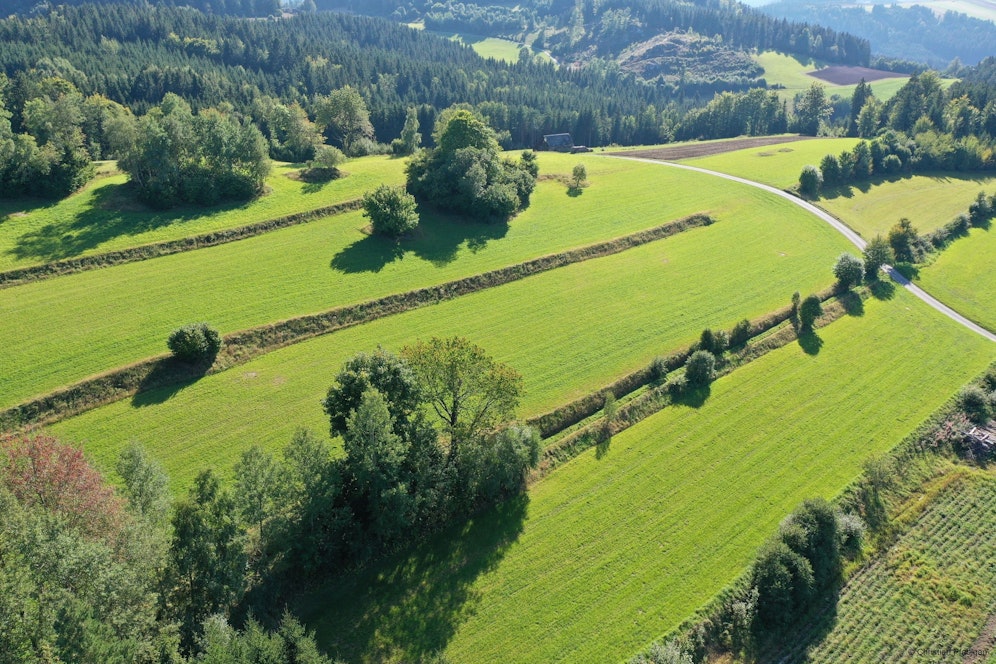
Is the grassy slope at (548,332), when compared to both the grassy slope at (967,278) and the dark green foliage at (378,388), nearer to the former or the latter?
the dark green foliage at (378,388)

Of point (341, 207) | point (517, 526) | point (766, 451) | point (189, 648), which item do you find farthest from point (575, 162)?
point (189, 648)

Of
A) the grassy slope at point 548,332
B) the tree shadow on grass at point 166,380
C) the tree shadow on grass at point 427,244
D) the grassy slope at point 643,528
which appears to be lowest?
the grassy slope at point 643,528

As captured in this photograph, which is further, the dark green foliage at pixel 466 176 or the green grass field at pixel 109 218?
the dark green foliage at pixel 466 176

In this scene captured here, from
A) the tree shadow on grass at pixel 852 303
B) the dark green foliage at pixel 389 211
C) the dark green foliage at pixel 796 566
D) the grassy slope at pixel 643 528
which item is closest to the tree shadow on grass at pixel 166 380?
the grassy slope at pixel 643 528

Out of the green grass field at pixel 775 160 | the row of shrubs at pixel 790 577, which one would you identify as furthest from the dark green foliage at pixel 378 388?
the green grass field at pixel 775 160

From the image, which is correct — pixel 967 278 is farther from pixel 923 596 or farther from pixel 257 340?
pixel 257 340

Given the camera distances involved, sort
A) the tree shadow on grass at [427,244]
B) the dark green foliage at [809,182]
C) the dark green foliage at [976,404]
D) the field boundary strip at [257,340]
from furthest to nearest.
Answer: the dark green foliage at [809,182], the tree shadow on grass at [427,244], the dark green foliage at [976,404], the field boundary strip at [257,340]

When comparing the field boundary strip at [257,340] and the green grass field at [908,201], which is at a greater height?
the field boundary strip at [257,340]

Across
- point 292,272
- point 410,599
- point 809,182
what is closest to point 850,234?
point 809,182

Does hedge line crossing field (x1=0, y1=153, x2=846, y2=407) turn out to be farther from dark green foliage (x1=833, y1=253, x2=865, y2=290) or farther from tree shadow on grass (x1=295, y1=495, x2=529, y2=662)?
tree shadow on grass (x1=295, y1=495, x2=529, y2=662)

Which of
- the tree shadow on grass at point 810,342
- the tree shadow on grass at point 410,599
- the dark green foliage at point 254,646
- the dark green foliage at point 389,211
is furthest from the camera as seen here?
the dark green foliage at point 389,211
